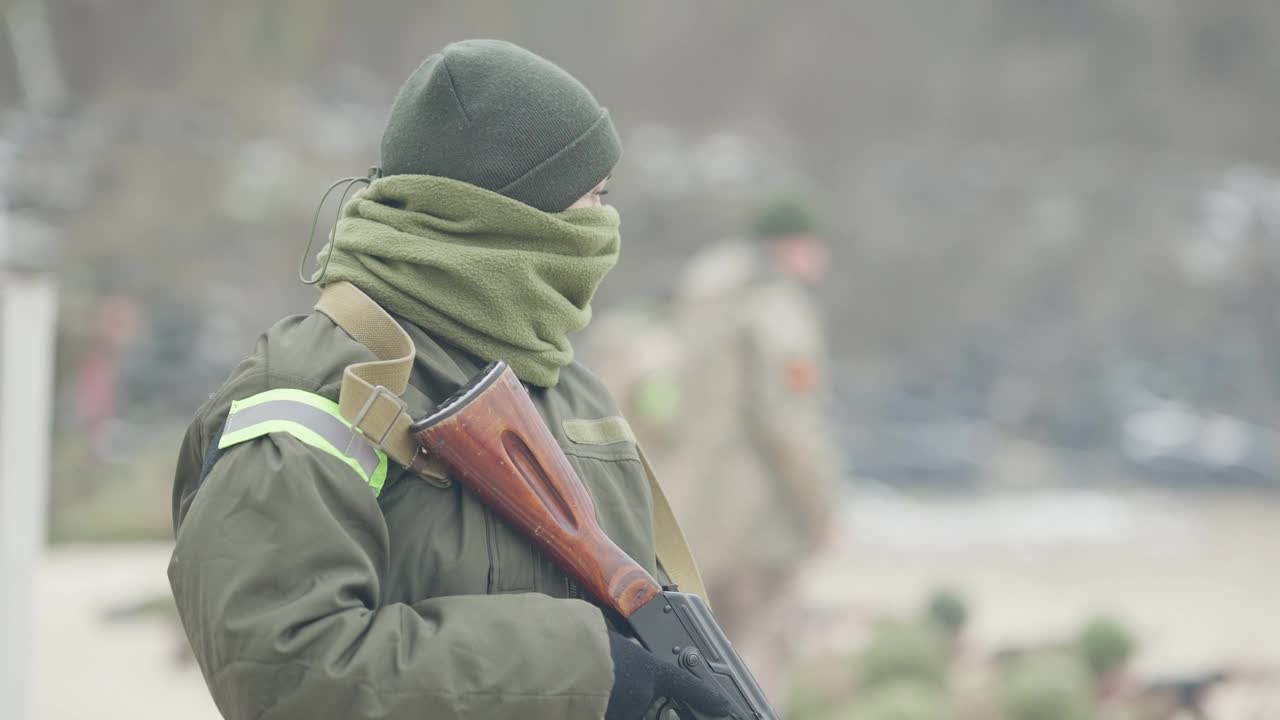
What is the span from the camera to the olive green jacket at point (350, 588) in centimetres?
104

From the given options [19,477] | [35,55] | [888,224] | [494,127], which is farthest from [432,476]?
[888,224]

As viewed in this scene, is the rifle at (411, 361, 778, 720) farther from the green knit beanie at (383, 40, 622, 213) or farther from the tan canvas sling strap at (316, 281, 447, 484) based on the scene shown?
the green knit beanie at (383, 40, 622, 213)

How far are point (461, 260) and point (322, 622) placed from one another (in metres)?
0.37

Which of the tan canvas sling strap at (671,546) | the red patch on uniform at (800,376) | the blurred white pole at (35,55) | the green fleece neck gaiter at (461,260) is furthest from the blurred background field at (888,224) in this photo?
the green fleece neck gaiter at (461,260)

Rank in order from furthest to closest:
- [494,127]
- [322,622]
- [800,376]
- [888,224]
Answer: [888,224] < [800,376] < [494,127] < [322,622]

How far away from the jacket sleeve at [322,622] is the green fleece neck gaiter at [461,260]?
21 cm

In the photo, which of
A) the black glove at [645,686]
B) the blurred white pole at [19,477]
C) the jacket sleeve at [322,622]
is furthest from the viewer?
the blurred white pole at [19,477]

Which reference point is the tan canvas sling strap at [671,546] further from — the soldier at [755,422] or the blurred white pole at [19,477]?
the soldier at [755,422]

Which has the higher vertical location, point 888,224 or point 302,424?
point 888,224

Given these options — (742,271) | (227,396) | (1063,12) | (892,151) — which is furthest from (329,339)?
A: (1063,12)

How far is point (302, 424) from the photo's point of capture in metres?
1.11

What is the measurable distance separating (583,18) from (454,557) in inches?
390

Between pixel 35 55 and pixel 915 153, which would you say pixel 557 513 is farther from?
pixel 915 153

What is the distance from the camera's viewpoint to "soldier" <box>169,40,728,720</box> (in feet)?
3.45
